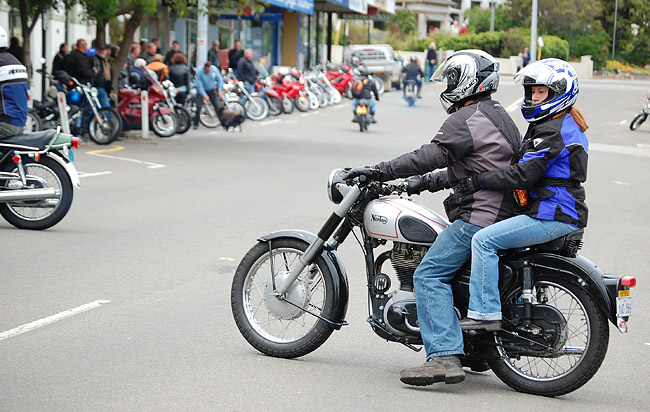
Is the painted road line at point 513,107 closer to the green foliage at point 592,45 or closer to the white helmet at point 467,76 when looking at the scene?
the white helmet at point 467,76

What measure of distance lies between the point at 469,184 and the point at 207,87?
19561mm

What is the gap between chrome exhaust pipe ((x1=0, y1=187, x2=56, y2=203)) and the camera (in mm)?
10070

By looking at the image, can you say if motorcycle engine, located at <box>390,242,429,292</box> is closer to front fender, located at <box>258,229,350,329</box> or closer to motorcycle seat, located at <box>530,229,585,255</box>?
front fender, located at <box>258,229,350,329</box>

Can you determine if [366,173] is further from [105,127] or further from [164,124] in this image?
[164,124]

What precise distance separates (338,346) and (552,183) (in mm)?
1812

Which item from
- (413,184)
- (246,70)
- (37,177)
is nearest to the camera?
(413,184)

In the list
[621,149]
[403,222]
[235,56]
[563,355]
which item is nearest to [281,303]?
[403,222]

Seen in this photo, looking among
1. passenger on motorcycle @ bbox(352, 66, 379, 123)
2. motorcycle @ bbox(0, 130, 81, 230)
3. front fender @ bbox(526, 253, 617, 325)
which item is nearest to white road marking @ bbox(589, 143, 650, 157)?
passenger on motorcycle @ bbox(352, 66, 379, 123)

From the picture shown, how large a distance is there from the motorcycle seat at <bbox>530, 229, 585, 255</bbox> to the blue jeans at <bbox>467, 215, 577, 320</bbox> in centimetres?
3

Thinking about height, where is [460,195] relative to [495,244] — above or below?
above

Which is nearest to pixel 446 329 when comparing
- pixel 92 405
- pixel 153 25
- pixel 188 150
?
pixel 92 405

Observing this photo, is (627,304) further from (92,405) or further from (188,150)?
(188,150)

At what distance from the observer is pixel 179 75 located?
23.6 meters

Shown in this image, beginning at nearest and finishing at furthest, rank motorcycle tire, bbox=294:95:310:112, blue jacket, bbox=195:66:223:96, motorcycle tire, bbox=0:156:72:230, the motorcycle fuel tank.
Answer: the motorcycle fuel tank < motorcycle tire, bbox=0:156:72:230 < blue jacket, bbox=195:66:223:96 < motorcycle tire, bbox=294:95:310:112
